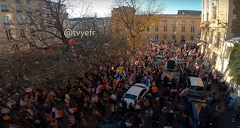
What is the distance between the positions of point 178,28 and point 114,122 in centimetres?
4423

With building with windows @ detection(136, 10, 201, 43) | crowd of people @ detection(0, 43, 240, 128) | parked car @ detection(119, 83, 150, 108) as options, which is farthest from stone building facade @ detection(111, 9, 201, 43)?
parked car @ detection(119, 83, 150, 108)

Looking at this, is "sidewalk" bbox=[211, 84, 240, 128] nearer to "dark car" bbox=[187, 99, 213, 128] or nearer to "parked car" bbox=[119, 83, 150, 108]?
"dark car" bbox=[187, 99, 213, 128]

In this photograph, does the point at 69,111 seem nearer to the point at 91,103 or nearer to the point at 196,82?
the point at 91,103

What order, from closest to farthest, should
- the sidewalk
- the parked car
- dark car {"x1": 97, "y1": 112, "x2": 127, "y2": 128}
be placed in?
1. dark car {"x1": 97, "y1": 112, "x2": 127, "y2": 128}
2. the sidewalk
3. the parked car

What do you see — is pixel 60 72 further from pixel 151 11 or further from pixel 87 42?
pixel 151 11

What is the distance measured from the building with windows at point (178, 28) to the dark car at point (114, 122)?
125 feet

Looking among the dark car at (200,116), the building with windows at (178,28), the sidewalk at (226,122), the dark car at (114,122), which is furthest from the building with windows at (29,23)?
the building with windows at (178,28)

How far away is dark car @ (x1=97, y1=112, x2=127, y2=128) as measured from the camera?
7.76m

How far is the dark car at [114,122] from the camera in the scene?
776 cm

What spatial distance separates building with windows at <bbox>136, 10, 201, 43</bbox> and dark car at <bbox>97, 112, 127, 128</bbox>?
38.0 m

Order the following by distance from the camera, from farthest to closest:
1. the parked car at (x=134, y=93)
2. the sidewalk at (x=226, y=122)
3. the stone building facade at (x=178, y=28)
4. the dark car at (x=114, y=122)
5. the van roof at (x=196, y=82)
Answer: the stone building facade at (x=178, y=28), the van roof at (x=196, y=82), the parked car at (x=134, y=93), the sidewalk at (x=226, y=122), the dark car at (x=114, y=122)

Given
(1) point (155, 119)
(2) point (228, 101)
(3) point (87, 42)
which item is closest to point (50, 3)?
(3) point (87, 42)

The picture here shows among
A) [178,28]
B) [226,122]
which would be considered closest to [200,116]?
[226,122]

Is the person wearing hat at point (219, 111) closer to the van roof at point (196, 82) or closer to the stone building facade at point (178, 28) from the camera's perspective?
the van roof at point (196, 82)
